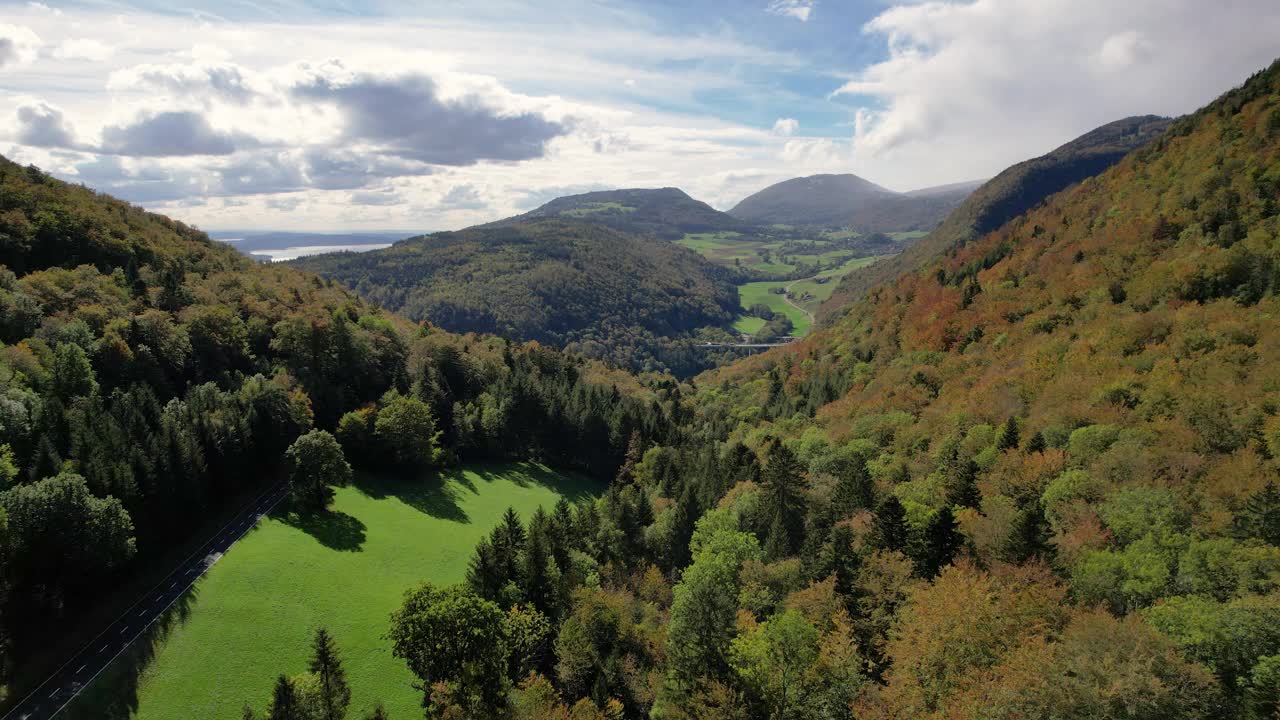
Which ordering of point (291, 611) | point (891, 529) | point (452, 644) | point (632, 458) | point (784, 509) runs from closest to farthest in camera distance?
point (891, 529)
point (452, 644)
point (291, 611)
point (784, 509)
point (632, 458)

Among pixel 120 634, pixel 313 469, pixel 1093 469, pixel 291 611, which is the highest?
pixel 1093 469

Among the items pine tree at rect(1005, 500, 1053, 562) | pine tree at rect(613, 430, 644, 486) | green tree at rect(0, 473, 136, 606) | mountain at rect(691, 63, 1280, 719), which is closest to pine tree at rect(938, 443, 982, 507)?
mountain at rect(691, 63, 1280, 719)

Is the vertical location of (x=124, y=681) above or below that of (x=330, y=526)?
above

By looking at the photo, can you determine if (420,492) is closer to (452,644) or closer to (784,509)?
(452,644)

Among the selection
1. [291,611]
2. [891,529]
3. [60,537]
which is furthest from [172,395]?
[891,529]

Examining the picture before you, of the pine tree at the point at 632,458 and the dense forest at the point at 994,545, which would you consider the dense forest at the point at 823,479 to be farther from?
the pine tree at the point at 632,458

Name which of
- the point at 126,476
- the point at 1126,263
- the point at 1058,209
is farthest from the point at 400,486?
the point at 1058,209
